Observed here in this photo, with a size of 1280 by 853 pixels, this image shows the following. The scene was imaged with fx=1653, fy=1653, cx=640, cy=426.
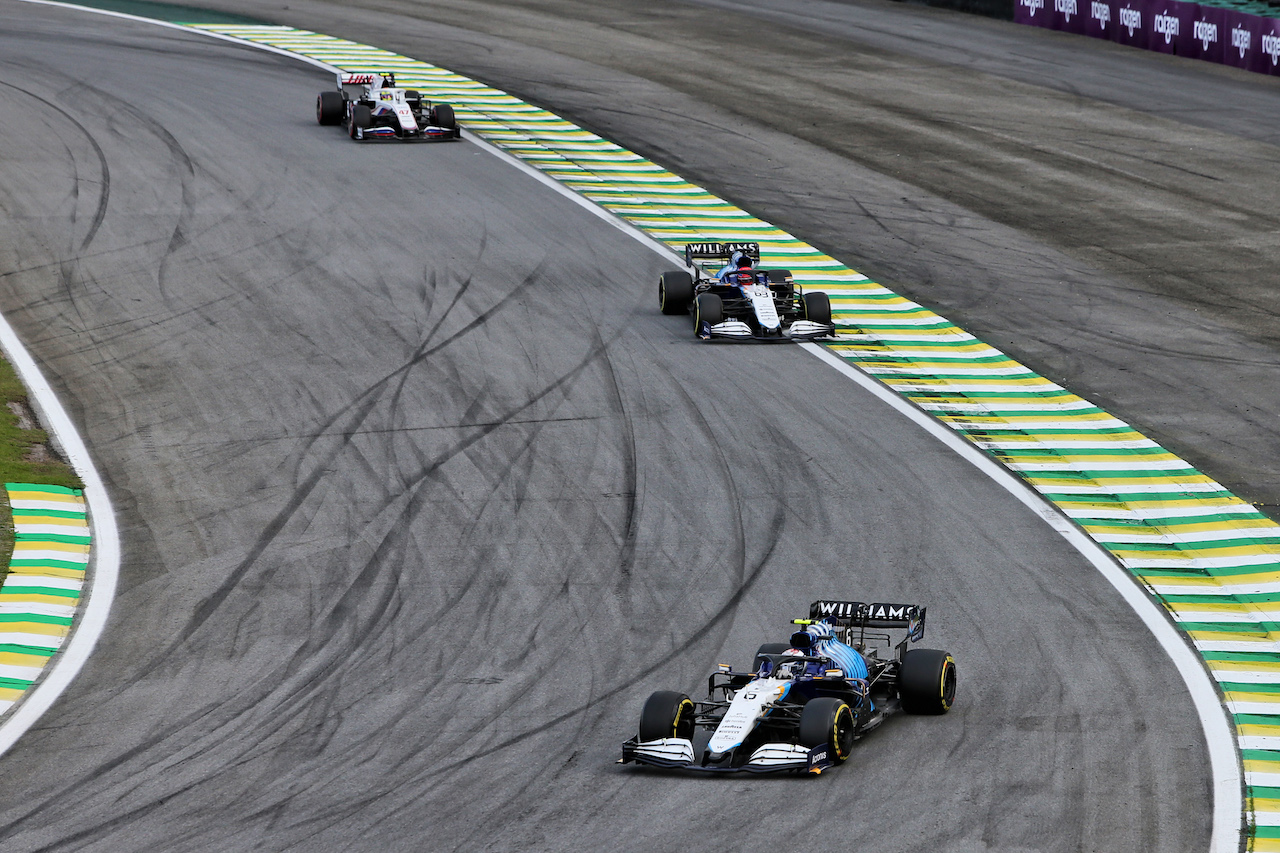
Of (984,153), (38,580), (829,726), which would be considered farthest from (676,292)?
(829,726)

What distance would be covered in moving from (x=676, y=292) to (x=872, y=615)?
1207cm

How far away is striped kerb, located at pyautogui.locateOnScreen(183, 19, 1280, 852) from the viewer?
15.2m

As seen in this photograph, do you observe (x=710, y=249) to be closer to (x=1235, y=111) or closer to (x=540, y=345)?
(x=540, y=345)

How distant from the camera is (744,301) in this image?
81.9 feet

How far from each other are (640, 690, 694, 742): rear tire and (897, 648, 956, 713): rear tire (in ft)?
6.08

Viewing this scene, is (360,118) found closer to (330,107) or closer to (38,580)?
(330,107)

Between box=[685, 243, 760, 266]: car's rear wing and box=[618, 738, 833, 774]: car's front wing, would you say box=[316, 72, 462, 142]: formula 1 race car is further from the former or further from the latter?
box=[618, 738, 833, 774]: car's front wing

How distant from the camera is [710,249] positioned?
25016 mm

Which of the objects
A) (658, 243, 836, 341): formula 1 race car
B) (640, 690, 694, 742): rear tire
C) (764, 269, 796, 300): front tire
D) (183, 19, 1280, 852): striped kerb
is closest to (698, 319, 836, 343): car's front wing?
(658, 243, 836, 341): formula 1 race car

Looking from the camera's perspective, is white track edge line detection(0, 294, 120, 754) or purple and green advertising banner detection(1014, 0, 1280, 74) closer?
white track edge line detection(0, 294, 120, 754)

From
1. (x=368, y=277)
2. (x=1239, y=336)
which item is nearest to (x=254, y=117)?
(x=368, y=277)

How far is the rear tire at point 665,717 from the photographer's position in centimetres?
1269

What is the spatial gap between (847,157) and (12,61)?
20.9 metres

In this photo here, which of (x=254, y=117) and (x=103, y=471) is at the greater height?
(x=254, y=117)
